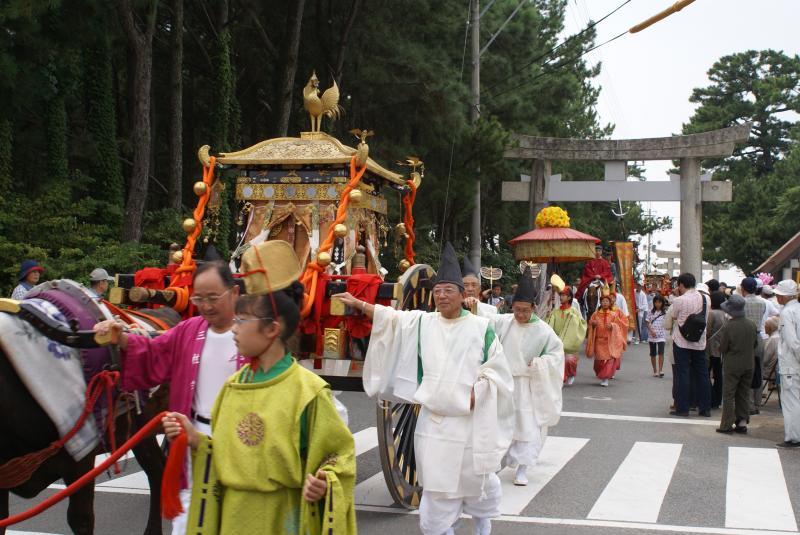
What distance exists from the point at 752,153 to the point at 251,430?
51624 millimetres

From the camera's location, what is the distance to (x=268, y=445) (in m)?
3.19

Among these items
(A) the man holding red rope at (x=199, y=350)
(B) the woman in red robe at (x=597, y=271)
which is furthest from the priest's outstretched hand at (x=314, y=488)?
(B) the woman in red robe at (x=597, y=271)

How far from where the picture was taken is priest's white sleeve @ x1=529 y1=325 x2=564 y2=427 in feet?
26.6

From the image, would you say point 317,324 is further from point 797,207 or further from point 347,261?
point 797,207

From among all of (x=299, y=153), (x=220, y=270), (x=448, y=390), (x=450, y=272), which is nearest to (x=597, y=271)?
(x=299, y=153)

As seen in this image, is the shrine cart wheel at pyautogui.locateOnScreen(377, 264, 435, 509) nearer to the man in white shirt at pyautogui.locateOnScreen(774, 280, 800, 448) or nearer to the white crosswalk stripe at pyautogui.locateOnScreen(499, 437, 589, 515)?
the white crosswalk stripe at pyautogui.locateOnScreen(499, 437, 589, 515)

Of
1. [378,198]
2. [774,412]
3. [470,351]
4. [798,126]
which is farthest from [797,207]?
[470,351]

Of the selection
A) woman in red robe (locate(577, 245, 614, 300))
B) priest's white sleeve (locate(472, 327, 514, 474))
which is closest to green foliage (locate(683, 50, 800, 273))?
woman in red robe (locate(577, 245, 614, 300))

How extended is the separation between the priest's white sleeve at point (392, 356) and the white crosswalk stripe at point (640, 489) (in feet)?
4.99

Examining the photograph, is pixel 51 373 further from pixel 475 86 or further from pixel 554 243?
pixel 475 86

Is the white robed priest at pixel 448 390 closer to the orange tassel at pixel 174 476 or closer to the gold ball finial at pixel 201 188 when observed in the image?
the orange tassel at pixel 174 476

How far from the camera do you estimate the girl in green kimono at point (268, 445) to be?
10.5 ft

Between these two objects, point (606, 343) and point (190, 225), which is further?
point (606, 343)

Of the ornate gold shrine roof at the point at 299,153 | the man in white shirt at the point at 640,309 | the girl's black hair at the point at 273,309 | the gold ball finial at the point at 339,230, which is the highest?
the ornate gold shrine roof at the point at 299,153
